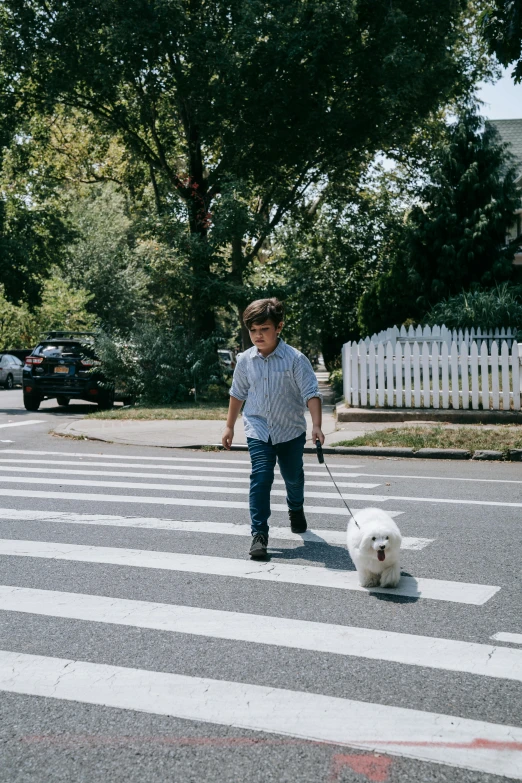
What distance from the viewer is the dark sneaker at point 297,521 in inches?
272

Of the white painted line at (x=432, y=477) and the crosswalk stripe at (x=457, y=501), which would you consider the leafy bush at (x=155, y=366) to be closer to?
the white painted line at (x=432, y=477)

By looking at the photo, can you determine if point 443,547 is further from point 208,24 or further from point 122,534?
point 208,24

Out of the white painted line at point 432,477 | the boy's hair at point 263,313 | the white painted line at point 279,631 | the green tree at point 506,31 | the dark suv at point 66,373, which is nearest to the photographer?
the white painted line at point 279,631

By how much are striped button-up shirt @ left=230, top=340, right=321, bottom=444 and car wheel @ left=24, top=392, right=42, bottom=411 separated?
1600cm

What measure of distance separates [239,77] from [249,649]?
19714 millimetres

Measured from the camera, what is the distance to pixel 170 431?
1535 centimetres

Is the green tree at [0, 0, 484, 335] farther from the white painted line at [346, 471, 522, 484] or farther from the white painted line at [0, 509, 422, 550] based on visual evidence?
the white painted line at [0, 509, 422, 550]

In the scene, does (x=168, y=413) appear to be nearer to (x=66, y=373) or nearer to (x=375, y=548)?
(x=66, y=373)

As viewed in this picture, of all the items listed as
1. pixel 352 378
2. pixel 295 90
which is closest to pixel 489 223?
pixel 295 90

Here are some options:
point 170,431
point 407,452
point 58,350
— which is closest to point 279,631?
point 407,452

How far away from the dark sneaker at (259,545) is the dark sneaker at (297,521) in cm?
78

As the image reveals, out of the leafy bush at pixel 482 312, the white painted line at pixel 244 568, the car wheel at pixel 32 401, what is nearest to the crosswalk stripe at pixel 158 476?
the white painted line at pixel 244 568

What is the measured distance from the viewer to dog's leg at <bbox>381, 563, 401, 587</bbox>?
5.29 metres

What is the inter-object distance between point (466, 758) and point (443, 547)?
3332 millimetres
